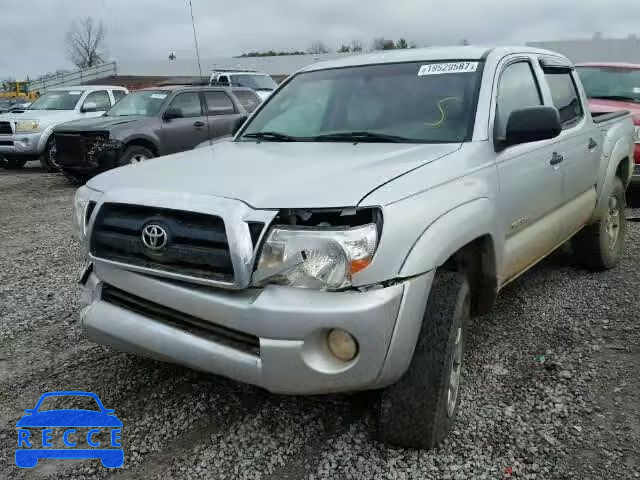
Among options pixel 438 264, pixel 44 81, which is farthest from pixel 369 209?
pixel 44 81

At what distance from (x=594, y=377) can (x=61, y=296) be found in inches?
151

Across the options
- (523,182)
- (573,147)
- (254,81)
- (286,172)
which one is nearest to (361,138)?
(286,172)

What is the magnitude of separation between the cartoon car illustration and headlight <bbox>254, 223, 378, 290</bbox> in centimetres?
114

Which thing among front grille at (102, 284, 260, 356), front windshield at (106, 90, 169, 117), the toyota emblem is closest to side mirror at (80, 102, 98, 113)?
front windshield at (106, 90, 169, 117)

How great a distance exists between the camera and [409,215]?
2.46m

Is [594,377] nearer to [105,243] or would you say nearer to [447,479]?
[447,479]

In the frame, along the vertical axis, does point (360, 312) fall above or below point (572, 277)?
above

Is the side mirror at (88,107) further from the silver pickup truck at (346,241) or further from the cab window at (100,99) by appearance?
the silver pickup truck at (346,241)

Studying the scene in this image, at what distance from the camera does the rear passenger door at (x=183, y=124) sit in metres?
10.4

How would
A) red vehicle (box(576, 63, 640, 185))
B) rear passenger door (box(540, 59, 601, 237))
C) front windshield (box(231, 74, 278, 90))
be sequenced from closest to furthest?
rear passenger door (box(540, 59, 601, 237)) < red vehicle (box(576, 63, 640, 185)) < front windshield (box(231, 74, 278, 90))

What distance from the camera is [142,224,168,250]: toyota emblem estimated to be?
100.0 inches

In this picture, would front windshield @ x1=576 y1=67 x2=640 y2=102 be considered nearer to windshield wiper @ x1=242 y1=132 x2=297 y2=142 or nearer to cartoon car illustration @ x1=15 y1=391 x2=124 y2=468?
windshield wiper @ x1=242 y1=132 x2=297 y2=142

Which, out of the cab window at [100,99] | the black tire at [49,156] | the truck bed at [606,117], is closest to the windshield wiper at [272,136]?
the truck bed at [606,117]

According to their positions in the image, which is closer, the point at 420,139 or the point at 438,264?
the point at 438,264
